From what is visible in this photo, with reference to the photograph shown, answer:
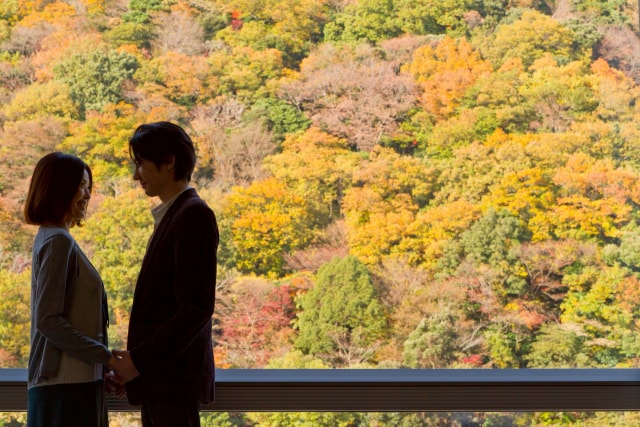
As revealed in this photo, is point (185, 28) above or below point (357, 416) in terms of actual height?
above

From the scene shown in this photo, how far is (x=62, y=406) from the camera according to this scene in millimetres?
1740

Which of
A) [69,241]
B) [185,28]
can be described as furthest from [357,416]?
[69,241]

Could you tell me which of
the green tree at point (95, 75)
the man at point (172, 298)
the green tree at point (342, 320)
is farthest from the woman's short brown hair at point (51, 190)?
the green tree at point (95, 75)

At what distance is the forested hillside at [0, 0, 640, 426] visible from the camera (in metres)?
5.65

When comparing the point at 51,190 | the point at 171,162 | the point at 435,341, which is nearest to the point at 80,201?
the point at 51,190

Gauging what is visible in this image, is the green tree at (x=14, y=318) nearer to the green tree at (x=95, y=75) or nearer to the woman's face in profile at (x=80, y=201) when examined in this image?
the green tree at (x=95, y=75)

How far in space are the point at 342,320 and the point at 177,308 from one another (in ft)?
13.4

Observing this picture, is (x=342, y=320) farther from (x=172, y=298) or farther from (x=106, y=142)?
(x=172, y=298)

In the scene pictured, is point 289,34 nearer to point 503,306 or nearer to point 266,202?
point 266,202

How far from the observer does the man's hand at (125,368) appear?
1.72 m

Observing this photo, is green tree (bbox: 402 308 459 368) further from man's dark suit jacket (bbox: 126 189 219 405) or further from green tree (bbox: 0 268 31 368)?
man's dark suit jacket (bbox: 126 189 219 405)

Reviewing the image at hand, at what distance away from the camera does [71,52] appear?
6.05m

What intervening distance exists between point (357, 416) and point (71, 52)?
3398mm

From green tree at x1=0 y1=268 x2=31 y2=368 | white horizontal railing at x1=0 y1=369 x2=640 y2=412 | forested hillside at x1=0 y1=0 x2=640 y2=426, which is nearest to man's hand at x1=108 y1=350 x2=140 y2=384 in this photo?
white horizontal railing at x1=0 y1=369 x2=640 y2=412
